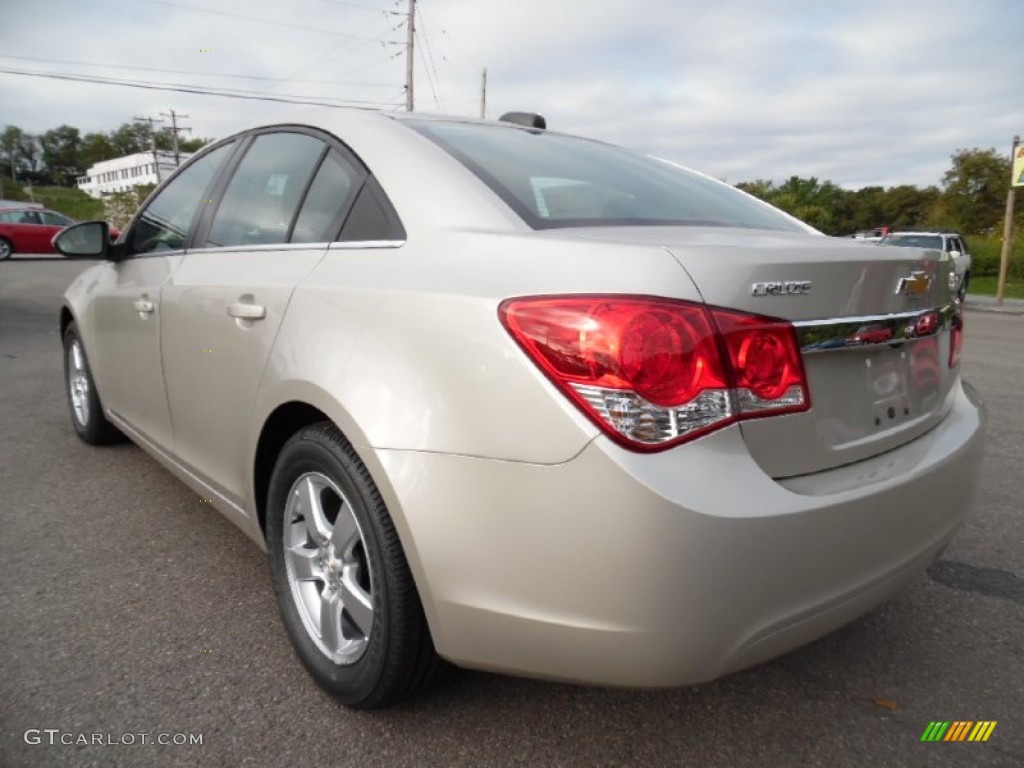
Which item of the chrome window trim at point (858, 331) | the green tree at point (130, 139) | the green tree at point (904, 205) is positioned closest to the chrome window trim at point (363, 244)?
the chrome window trim at point (858, 331)

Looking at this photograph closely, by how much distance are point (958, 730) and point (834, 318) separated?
1.13 metres

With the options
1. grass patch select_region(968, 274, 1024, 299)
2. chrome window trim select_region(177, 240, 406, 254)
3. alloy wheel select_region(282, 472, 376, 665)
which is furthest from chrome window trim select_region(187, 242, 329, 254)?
grass patch select_region(968, 274, 1024, 299)

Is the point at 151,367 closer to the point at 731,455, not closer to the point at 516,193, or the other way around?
the point at 516,193

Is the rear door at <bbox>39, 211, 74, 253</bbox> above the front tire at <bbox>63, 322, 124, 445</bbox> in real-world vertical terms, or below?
above

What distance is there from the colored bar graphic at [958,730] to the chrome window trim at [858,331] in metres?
0.97

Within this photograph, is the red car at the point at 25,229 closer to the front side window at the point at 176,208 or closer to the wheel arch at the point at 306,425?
the front side window at the point at 176,208

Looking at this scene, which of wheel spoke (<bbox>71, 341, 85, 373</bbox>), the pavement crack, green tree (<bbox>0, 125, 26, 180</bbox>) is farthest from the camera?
green tree (<bbox>0, 125, 26, 180</bbox>)

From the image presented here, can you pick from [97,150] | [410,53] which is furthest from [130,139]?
[410,53]

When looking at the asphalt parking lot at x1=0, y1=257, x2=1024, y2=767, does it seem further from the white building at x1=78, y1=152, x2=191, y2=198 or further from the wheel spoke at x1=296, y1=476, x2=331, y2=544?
the white building at x1=78, y1=152, x2=191, y2=198

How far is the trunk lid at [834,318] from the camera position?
4.56ft

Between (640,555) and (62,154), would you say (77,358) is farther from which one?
(62,154)

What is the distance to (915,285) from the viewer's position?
66.7 inches

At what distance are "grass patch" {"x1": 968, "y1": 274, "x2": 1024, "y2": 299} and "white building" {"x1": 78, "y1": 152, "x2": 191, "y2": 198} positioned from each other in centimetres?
8611

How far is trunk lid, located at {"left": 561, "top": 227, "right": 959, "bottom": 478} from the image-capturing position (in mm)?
1390
